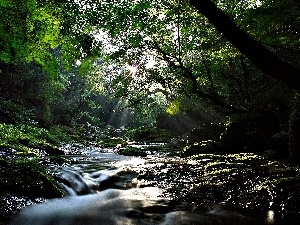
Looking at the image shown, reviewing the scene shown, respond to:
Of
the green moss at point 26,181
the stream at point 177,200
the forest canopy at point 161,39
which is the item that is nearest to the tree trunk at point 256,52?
the forest canopy at point 161,39

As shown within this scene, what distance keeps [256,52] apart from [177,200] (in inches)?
→ 133

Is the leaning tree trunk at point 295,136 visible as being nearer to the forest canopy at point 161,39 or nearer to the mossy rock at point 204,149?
the forest canopy at point 161,39

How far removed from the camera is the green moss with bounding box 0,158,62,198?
17.9 feet

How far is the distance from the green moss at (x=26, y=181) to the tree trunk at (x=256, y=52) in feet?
16.3

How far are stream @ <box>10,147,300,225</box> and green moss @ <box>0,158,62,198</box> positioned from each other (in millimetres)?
320

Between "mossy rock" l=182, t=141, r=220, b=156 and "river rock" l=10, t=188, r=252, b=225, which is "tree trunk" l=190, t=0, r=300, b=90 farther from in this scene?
"mossy rock" l=182, t=141, r=220, b=156

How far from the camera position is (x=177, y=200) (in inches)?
229

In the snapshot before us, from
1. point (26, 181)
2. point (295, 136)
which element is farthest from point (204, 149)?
point (26, 181)

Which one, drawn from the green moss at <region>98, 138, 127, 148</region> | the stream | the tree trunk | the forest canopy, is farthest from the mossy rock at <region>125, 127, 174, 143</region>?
the tree trunk

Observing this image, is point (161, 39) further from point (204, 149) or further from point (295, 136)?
point (295, 136)

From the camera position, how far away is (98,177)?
8.23 metres

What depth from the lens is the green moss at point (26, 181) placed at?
17.9 ft

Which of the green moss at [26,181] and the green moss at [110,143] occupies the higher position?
the green moss at [26,181]

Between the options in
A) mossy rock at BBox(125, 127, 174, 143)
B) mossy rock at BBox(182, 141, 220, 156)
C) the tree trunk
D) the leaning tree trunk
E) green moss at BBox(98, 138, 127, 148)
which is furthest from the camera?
mossy rock at BBox(125, 127, 174, 143)
